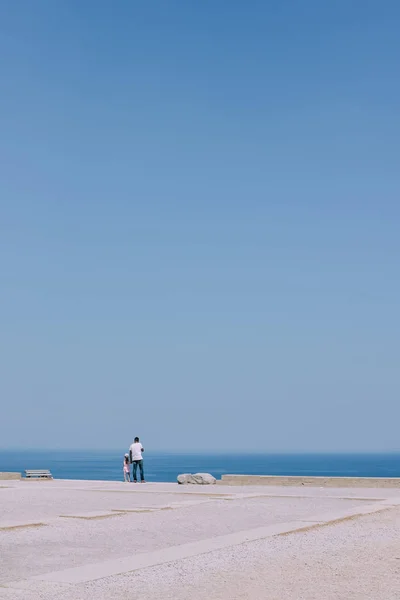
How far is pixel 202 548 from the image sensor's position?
10.9 m

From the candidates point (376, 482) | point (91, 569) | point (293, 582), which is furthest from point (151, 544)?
point (376, 482)

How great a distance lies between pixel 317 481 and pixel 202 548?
48.9 feet

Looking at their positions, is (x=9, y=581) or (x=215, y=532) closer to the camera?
(x=9, y=581)

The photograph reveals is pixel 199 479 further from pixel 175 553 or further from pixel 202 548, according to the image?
pixel 175 553

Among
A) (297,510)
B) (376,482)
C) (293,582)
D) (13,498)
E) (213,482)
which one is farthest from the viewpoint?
(213,482)

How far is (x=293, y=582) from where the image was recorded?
8.77 m

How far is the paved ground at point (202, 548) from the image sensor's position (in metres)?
8.44

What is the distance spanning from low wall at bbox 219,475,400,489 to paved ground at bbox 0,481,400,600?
481 cm

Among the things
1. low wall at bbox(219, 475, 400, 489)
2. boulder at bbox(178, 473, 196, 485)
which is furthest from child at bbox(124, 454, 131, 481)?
low wall at bbox(219, 475, 400, 489)

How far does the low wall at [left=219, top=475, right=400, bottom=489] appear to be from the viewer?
2390 centimetres

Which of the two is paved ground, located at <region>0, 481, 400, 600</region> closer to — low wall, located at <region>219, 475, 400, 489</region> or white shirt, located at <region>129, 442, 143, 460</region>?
low wall, located at <region>219, 475, 400, 489</region>

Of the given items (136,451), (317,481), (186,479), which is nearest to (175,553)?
(317,481)

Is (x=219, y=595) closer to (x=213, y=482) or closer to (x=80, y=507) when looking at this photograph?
(x=80, y=507)

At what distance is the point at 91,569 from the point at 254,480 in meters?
16.7
